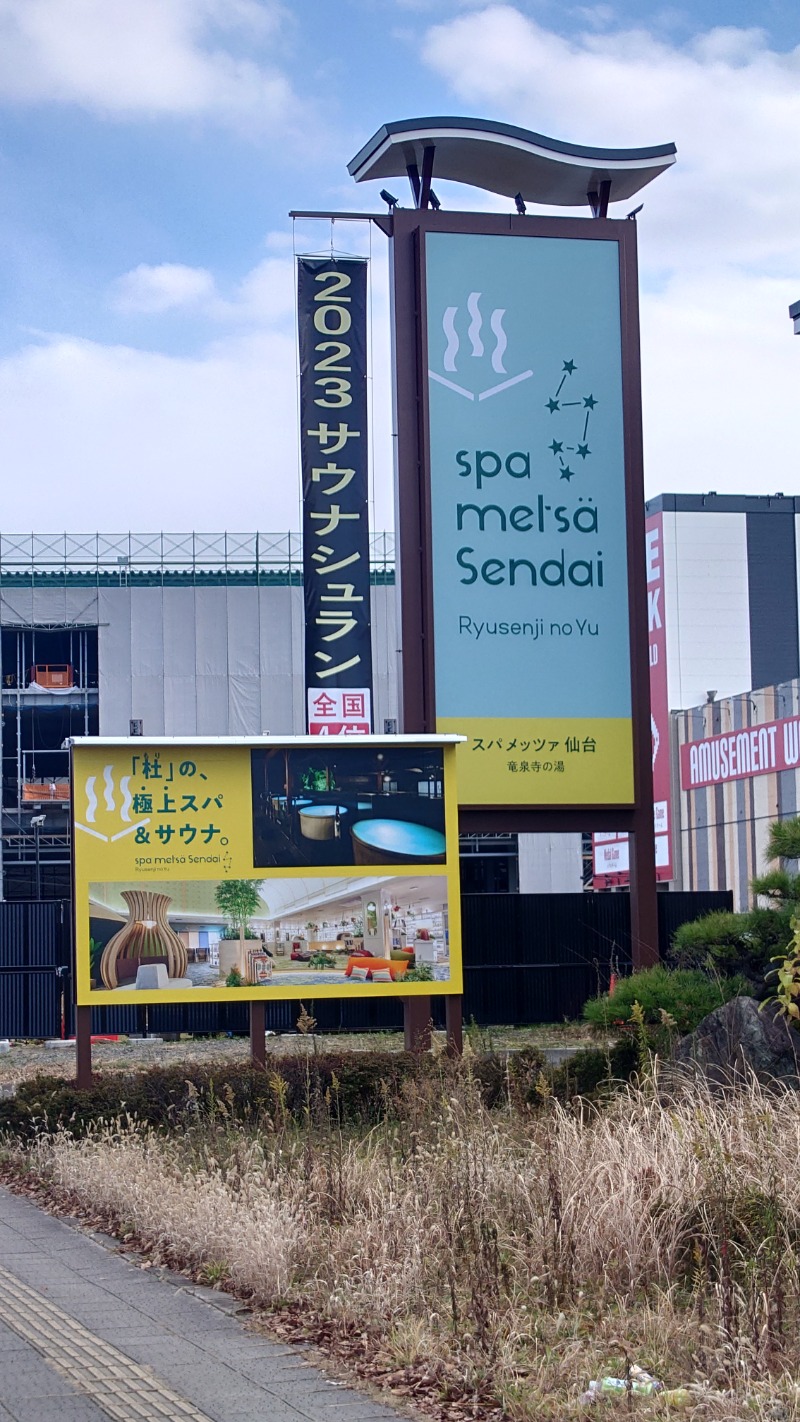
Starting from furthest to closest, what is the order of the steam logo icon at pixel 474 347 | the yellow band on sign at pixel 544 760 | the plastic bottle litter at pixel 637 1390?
the steam logo icon at pixel 474 347
the yellow band on sign at pixel 544 760
the plastic bottle litter at pixel 637 1390

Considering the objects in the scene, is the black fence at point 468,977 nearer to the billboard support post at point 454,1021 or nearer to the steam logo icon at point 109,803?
the billboard support post at point 454,1021

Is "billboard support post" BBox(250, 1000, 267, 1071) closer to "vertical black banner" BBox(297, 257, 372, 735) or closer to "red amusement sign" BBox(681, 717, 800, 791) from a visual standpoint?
"vertical black banner" BBox(297, 257, 372, 735)

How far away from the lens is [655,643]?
74.8 meters

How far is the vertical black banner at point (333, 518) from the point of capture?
61.9ft

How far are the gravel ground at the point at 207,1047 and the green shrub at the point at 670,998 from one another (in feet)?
25.0

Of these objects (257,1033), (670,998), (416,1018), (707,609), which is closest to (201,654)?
(707,609)

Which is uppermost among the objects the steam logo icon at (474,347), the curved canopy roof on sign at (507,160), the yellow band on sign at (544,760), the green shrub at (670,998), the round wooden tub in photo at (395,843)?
the curved canopy roof on sign at (507,160)

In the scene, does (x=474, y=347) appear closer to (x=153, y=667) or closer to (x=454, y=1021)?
(x=454, y=1021)

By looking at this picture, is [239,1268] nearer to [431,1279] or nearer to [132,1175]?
[431,1279]

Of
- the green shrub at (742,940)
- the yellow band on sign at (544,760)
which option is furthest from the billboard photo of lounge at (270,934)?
the yellow band on sign at (544,760)

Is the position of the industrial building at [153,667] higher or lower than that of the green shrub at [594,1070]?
higher

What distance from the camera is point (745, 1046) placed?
10.6m

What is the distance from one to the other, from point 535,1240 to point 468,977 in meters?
18.3

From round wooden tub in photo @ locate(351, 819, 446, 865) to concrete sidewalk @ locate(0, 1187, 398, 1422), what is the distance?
20.5ft
